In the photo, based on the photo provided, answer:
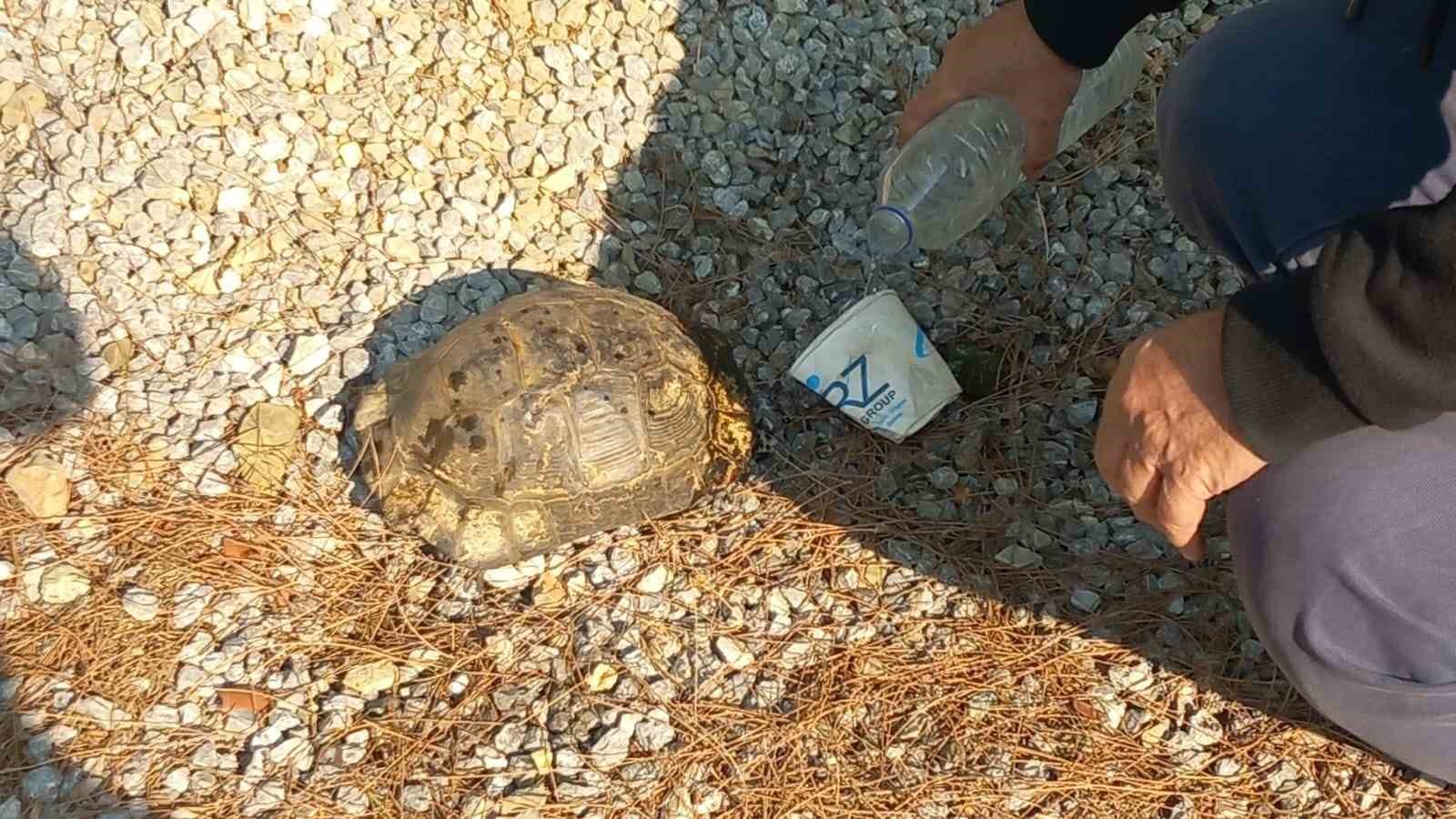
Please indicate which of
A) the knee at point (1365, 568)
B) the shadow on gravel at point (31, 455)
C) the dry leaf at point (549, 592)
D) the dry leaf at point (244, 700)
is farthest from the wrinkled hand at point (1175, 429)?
the shadow on gravel at point (31, 455)

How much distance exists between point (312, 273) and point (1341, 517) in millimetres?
2692

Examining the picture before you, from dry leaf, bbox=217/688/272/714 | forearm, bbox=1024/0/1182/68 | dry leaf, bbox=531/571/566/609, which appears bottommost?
dry leaf, bbox=217/688/272/714

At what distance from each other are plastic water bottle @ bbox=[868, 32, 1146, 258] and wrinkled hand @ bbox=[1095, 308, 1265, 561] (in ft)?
2.67

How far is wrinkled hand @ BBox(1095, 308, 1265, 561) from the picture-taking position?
171 centimetres

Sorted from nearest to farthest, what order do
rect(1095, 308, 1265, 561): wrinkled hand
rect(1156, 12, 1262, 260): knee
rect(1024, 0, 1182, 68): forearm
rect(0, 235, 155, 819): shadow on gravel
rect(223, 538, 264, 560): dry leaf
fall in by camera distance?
rect(1095, 308, 1265, 561): wrinkled hand < rect(1024, 0, 1182, 68): forearm < rect(1156, 12, 1262, 260): knee < rect(0, 235, 155, 819): shadow on gravel < rect(223, 538, 264, 560): dry leaf

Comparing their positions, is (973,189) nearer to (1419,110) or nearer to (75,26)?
(1419,110)

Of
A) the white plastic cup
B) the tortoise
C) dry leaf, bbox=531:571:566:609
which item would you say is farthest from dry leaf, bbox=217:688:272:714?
the white plastic cup

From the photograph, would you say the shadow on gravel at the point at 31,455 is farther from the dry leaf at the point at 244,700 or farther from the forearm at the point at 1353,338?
the forearm at the point at 1353,338

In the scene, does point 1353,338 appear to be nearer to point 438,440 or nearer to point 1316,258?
point 1316,258

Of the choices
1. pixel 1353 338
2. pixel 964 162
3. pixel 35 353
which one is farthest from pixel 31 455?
pixel 1353 338

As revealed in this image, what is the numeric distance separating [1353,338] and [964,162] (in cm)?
143

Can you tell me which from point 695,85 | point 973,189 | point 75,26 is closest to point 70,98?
point 75,26

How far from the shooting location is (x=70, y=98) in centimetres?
304

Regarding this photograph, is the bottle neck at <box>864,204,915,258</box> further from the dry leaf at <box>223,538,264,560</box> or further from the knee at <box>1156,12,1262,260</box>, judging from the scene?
the dry leaf at <box>223,538,264,560</box>
